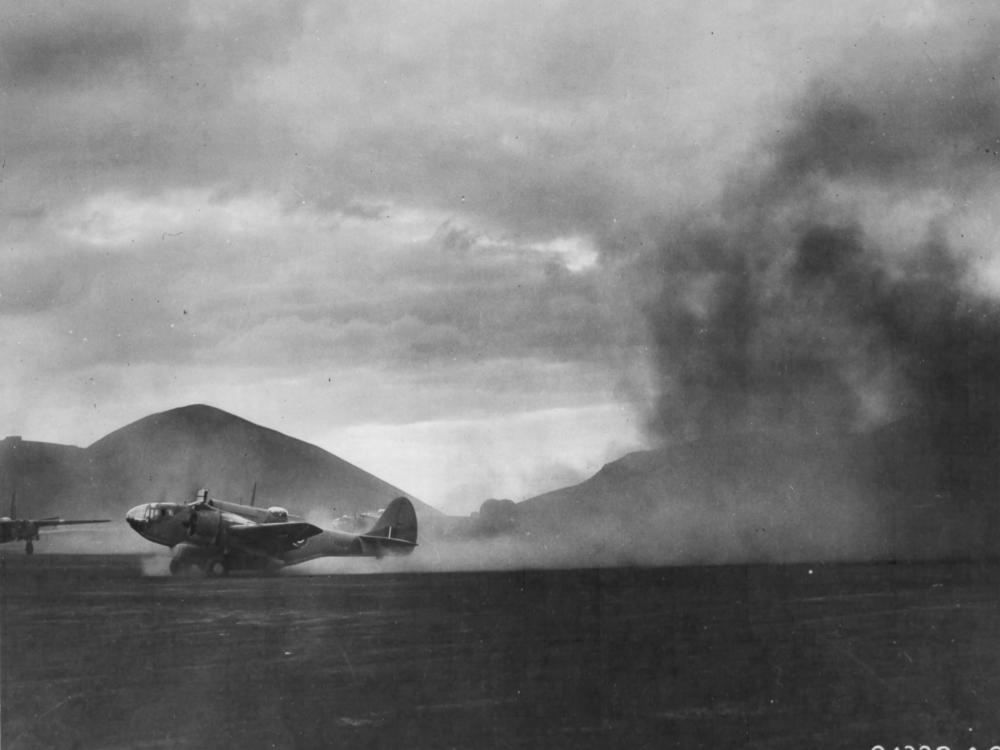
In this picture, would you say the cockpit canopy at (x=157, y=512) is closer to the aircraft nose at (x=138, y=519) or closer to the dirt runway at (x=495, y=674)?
the aircraft nose at (x=138, y=519)

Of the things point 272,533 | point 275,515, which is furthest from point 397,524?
point 272,533

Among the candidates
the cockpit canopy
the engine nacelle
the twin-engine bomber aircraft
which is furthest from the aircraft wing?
the cockpit canopy

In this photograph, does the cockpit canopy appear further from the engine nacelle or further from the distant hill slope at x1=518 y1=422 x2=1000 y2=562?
the distant hill slope at x1=518 y1=422 x2=1000 y2=562

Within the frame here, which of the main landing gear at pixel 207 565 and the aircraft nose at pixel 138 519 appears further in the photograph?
the main landing gear at pixel 207 565

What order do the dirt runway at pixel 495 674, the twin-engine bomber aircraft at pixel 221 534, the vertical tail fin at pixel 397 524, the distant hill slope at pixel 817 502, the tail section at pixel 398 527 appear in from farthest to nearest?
the distant hill slope at pixel 817 502
the vertical tail fin at pixel 397 524
the tail section at pixel 398 527
the twin-engine bomber aircraft at pixel 221 534
the dirt runway at pixel 495 674

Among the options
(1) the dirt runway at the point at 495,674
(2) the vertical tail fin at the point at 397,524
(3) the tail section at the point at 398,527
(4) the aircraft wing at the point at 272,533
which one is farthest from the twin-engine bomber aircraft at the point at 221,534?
(1) the dirt runway at the point at 495,674

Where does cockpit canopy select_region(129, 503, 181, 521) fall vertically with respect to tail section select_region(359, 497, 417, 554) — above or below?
above

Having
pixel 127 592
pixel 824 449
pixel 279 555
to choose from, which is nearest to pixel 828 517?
pixel 824 449
